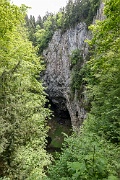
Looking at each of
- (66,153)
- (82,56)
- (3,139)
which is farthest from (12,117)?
(82,56)

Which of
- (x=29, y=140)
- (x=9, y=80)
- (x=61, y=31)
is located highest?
(x=61, y=31)

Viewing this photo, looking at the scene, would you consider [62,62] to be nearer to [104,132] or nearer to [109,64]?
[109,64]

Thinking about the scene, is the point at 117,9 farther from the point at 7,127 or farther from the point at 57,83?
the point at 57,83

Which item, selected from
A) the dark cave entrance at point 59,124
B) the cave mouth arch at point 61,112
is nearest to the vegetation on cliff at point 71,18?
the cave mouth arch at point 61,112

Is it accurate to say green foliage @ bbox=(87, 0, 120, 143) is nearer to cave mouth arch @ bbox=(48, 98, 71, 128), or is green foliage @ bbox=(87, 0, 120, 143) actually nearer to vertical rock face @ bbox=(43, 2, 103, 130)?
vertical rock face @ bbox=(43, 2, 103, 130)

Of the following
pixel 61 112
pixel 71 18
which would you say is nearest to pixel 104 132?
pixel 61 112

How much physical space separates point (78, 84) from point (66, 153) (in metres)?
18.8

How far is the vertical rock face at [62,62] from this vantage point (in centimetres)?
2945

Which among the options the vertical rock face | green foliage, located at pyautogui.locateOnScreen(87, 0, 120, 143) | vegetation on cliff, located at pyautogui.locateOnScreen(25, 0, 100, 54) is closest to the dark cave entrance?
the vertical rock face

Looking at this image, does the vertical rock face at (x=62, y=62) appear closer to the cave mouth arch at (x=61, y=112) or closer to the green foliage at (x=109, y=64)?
the cave mouth arch at (x=61, y=112)

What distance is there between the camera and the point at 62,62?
1278 inches

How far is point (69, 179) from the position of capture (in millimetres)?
3945

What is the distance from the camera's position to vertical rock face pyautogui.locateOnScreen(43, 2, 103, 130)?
96.6 feet

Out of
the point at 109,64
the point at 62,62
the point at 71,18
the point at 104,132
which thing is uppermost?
the point at 71,18
